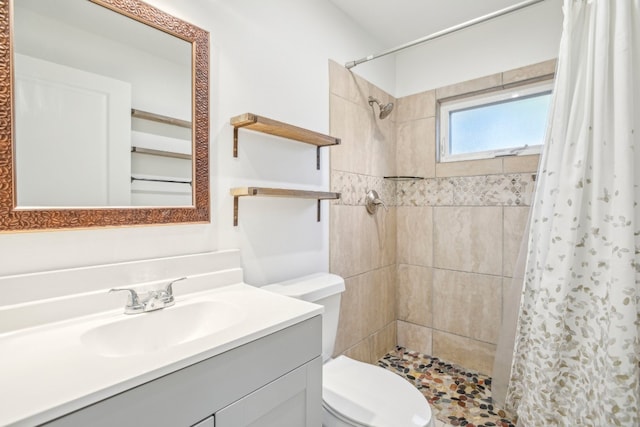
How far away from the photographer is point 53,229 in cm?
94

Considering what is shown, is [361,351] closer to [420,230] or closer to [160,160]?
[420,230]

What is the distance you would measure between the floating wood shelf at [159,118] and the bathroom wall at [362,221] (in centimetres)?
90

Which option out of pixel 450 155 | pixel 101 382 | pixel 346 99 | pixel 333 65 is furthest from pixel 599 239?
pixel 101 382

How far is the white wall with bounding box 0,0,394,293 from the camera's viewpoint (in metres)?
1.04

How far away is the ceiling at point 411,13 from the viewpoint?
1913 millimetres

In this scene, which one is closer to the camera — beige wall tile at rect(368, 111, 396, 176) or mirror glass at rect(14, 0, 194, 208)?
mirror glass at rect(14, 0, 194, 208)

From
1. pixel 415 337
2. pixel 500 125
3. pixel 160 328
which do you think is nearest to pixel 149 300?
pixel 160 328

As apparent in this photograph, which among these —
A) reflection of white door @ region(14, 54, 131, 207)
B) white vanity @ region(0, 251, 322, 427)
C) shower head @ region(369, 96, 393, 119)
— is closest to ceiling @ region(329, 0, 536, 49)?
shower head @ region(369, 96, 393, 119)

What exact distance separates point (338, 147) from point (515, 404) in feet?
5.47

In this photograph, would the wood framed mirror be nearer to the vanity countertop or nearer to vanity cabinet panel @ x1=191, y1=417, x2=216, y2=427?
the vanity countertop

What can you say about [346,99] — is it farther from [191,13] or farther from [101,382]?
[101,382]

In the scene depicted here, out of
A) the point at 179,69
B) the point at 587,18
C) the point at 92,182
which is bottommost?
the point at 92,182

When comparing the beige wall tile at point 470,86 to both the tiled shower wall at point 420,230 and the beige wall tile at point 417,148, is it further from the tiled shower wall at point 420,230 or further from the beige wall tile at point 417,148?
the beige wall tile at point 417,148

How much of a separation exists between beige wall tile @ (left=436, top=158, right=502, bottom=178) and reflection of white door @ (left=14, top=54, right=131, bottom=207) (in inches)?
75.5
